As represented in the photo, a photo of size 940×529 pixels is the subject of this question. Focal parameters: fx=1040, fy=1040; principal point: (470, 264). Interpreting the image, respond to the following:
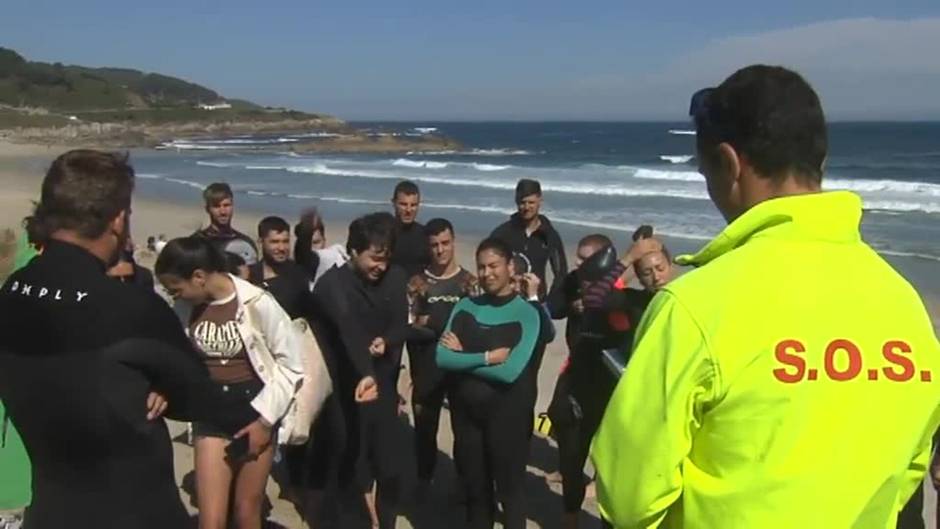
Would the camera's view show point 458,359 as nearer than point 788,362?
No

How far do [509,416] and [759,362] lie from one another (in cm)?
337

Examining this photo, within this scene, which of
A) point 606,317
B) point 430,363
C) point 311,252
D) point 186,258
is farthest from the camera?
point 311,252

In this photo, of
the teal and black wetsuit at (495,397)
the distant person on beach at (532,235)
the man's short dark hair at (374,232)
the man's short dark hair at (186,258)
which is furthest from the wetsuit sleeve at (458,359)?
the distant person on beach at (532,235)

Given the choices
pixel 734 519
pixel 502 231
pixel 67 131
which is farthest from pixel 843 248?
pixel 67 131

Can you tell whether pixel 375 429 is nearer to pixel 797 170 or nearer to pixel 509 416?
pixel 509 416

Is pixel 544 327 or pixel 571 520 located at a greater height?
pixel 544 327

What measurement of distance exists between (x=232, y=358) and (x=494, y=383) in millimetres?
1284

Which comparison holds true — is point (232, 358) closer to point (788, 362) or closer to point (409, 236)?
point (409, 236)

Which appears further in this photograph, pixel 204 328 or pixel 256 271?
pixel 256 271

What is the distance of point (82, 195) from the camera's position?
8.14ft

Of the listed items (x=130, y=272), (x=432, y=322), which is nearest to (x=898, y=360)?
(x=130, y=272)

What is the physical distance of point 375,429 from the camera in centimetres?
531

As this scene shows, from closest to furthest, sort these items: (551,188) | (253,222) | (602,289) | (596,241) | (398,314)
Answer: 1. (602,289)
2. (398,314)
3. (596,241)
4. (253,222)
5. (551,188)

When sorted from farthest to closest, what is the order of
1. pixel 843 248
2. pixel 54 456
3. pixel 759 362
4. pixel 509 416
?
pixel 509 416 < pixel 54 456 < pixel 843 248 < pixel 759 362
